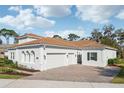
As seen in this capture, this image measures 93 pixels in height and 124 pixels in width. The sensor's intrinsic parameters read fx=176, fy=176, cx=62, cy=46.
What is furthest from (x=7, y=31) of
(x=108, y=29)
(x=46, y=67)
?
(x=46, y=67)

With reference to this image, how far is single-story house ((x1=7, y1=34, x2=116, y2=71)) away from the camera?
20750 millimetres

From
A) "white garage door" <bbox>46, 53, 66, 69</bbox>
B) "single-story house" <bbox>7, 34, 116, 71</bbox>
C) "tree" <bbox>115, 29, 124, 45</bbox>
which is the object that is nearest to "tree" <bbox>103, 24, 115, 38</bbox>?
"tree" <bbox>115, 29, 124, 45</bbox>

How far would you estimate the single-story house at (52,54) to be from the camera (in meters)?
20.8

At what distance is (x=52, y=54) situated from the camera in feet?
73.7

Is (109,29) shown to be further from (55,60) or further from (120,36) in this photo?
(55,60)

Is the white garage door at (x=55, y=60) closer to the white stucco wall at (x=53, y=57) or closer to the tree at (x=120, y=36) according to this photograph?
the white stucco wall at (x=53, y=57)

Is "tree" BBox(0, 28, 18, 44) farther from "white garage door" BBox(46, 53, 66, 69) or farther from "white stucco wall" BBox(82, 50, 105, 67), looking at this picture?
"white garage door" BBox(46, 53, 66, 69)

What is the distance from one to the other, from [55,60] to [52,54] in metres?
1.32

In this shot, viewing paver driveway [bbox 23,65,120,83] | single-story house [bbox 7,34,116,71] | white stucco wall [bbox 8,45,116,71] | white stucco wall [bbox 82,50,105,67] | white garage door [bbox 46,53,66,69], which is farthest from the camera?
white stucco wall [bbox 82,50,105,67]

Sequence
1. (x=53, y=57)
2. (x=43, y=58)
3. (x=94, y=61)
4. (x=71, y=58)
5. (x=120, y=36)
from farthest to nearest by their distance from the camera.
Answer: (x=120, y=36) < (x=71, y=58) < (x=94, y=61) < (x=53, y=57) < (x=43, y=58)

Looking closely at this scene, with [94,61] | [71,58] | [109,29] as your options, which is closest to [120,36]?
[109,29]
